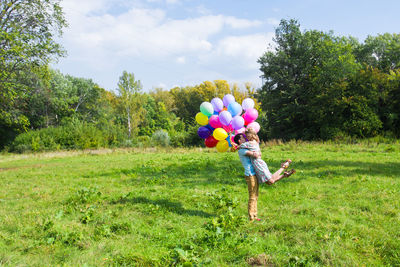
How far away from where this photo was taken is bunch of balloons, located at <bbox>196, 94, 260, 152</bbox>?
9117 mm

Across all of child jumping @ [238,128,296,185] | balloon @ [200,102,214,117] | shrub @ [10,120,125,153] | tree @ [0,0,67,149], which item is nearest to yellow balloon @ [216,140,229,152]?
balloon @ [200,102,214,117]

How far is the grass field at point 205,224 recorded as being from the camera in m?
3.93

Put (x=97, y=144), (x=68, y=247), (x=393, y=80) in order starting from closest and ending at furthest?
(x=68, y=247) < (x=393, y=80) < (x=97, y=144)

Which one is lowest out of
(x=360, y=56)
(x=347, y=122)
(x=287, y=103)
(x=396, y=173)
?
(x=396, y=173)

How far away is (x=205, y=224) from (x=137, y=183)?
4915 millimetres

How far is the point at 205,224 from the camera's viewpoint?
5.33m

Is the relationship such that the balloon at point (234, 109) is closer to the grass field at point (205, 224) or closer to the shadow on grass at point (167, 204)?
the grass field at point (205, 224)

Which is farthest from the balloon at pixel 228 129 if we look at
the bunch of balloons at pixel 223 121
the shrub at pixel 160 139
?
the shrub at pixel 160 139

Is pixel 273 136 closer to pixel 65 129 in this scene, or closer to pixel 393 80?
pixel 393 80

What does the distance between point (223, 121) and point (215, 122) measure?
0.48 meters

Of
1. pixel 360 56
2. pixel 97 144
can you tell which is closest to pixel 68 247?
pixel 97 144

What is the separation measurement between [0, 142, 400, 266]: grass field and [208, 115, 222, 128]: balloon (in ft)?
6.41

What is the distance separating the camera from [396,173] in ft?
31.3

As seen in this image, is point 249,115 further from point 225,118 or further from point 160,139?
point 160,139
